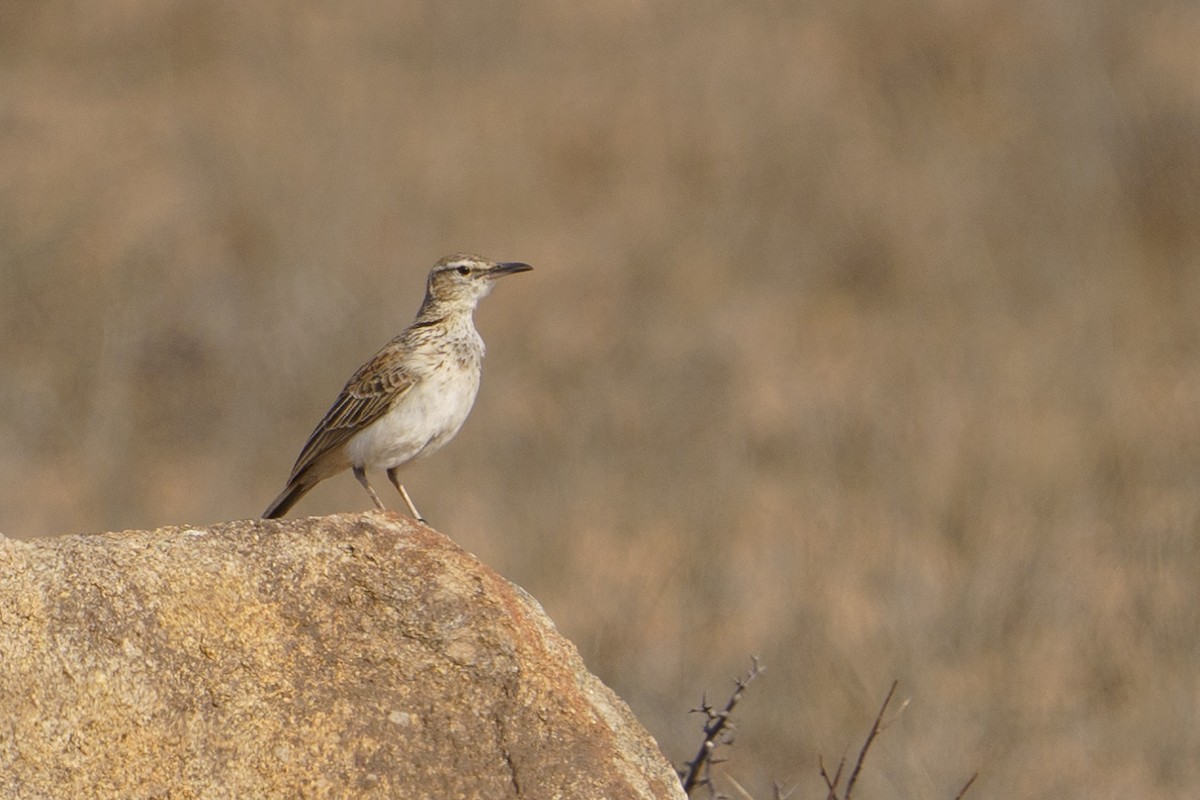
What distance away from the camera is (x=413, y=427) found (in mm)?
6605

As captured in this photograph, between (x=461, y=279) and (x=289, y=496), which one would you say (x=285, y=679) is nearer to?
(x=289, y=496)

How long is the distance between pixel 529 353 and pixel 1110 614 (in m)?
6.51

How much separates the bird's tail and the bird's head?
94 cm

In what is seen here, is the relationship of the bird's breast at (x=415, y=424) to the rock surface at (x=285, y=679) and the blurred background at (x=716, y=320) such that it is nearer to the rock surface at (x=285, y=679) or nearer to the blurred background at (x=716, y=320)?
the rock surface at (x=285, y=679)

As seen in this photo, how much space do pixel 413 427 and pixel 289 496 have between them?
0.49 metres

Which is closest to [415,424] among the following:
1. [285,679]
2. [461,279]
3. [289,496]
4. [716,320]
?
[289,496]

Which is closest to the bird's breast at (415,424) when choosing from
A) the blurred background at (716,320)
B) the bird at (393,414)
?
the bird at (393,414)

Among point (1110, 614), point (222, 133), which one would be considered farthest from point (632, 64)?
point (1110, 614)

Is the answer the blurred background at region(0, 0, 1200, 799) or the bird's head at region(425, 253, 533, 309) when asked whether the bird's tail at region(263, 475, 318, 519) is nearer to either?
the bird's head at region(425, 253, 533, 309)

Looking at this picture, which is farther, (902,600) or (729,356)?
(729,356)

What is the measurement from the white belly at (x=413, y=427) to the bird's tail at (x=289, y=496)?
0.67 ft

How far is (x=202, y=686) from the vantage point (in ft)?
13.6

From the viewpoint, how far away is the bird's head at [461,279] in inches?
281

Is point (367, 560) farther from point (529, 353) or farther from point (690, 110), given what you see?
point (690, 110)
